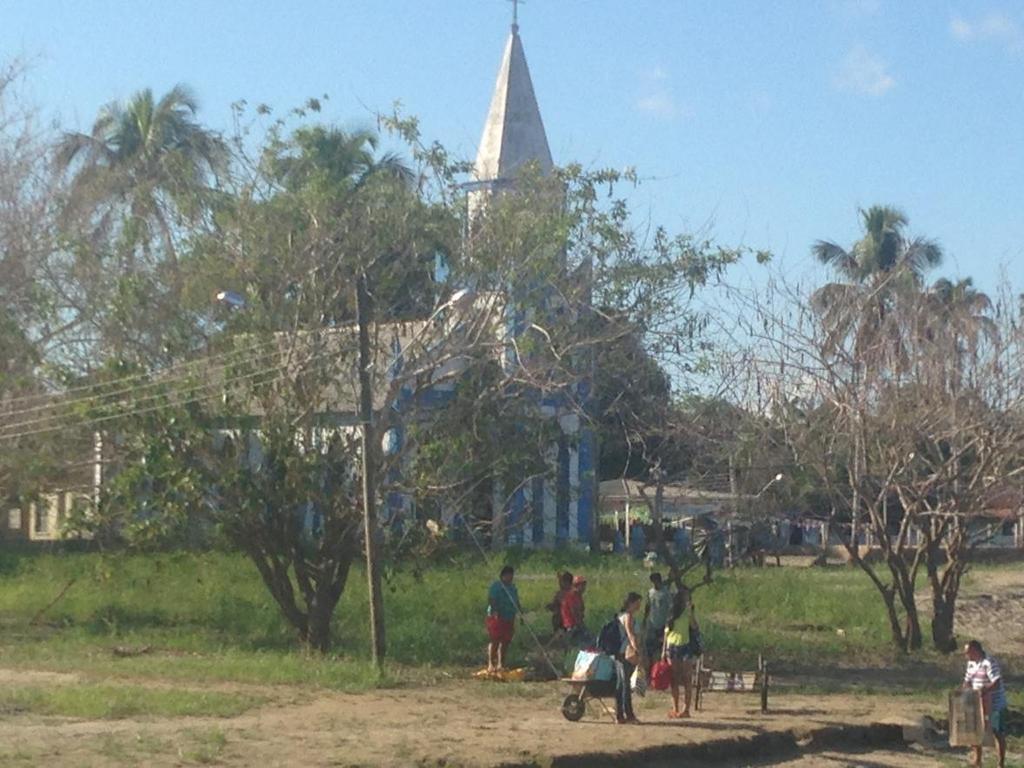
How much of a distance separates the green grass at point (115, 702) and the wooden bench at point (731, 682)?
5620 millimetres

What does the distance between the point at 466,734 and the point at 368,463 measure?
556 centimetres

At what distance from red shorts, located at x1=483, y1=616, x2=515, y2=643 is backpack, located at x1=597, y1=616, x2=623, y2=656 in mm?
4583

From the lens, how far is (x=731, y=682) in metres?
21.6

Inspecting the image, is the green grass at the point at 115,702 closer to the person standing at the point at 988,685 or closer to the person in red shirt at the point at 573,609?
the person in red shirt at the point at 573,609

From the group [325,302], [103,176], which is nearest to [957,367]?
[325,302]

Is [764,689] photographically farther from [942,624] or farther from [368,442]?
[942,624]

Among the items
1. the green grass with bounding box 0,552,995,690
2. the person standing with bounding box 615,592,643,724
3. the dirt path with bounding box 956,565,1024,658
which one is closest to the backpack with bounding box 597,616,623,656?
the person standing with bounding box 615,592,643,724

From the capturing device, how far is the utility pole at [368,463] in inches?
872

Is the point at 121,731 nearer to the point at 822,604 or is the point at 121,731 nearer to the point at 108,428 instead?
the point at 108,428

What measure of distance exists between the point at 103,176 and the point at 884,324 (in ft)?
59.5

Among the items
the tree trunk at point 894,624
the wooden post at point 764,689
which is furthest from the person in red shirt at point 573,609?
the tree trunk at point 894,624

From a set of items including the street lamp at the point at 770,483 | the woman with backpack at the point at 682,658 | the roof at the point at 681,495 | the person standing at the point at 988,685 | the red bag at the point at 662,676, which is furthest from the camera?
the roof at the point at 681,495

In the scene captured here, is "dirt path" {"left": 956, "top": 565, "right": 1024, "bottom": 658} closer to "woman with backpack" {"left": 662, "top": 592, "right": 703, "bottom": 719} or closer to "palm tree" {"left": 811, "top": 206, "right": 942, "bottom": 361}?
"palm tree" {"left": 811, "top": 206, "right": 942, "bottom": 361}

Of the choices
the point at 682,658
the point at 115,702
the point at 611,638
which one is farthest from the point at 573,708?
the point at 115,702
